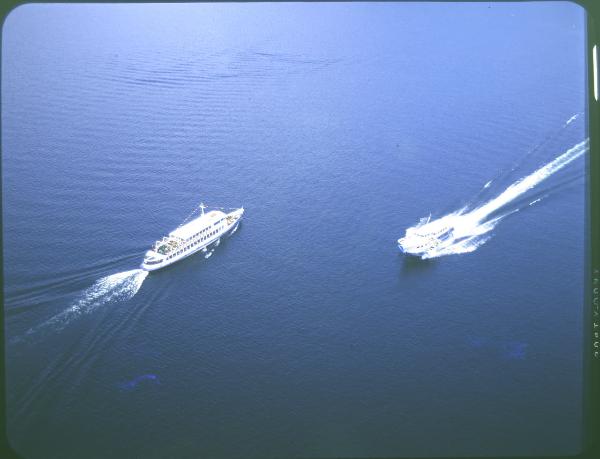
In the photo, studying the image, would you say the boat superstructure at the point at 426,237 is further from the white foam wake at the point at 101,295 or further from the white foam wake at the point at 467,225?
the white foam wake at the point at 101,295

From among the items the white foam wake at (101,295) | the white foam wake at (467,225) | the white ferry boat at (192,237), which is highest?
the white foam wake at (467,225)

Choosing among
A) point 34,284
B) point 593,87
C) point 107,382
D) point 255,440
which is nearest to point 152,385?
point 107,382

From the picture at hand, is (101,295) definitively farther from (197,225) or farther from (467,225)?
(467,225)

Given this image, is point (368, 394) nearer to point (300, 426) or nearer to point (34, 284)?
point (300, 426)

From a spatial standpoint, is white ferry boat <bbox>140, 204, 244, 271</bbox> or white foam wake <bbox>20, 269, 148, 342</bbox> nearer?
white foam wake <bbox>20, 269, 148, 342</bbox>

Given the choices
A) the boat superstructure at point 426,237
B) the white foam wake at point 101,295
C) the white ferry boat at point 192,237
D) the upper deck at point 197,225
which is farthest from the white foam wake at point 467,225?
the white foam wake at point 101,295

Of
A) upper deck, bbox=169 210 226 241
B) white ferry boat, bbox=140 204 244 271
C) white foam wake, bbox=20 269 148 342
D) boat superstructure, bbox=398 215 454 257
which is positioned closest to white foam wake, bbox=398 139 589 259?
→ boat superstructure, bbox=398 215 454 257

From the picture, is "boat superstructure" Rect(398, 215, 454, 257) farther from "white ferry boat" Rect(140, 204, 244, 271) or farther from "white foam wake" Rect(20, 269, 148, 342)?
"white foam wake" Rect(20, 269, 148, 342)
